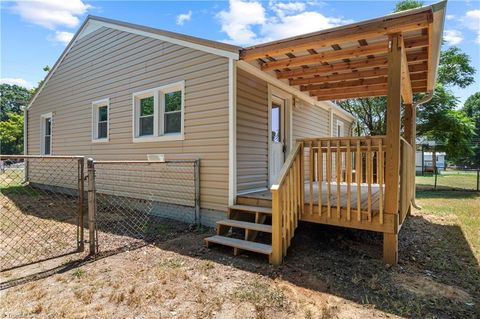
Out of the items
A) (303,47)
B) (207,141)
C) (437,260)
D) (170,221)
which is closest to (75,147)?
(170,221)

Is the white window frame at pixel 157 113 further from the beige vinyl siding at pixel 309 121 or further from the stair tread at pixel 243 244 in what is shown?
the beige vinyl siding at pixel 309 121

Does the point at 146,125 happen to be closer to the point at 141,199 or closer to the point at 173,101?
the point at 173,101

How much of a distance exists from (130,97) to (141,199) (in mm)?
2480

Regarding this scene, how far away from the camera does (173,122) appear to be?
621 centimetres

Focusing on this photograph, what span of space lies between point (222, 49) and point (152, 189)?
340 centimetres

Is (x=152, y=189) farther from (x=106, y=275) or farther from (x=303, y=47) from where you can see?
(x=303, y=47)

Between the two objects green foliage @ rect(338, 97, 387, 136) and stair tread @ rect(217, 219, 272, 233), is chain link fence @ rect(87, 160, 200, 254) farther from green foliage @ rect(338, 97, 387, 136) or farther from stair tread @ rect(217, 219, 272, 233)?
green foliage @ rect(338, 97, 387, 136)

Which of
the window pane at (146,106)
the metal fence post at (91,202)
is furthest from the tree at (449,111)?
the metal fence post at (91,202)

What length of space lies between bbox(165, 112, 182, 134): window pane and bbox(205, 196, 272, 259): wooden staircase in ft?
7.04

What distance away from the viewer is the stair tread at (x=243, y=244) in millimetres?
3778

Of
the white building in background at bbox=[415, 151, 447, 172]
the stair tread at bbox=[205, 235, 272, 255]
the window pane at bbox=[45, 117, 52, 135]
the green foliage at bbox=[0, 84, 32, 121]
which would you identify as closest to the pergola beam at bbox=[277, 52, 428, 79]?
the stair tread at bbox=[205, 235, 272, 255]

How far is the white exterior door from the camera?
659 centimetres

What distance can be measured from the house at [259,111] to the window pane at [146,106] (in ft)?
0.15

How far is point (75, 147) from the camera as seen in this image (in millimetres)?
8695
